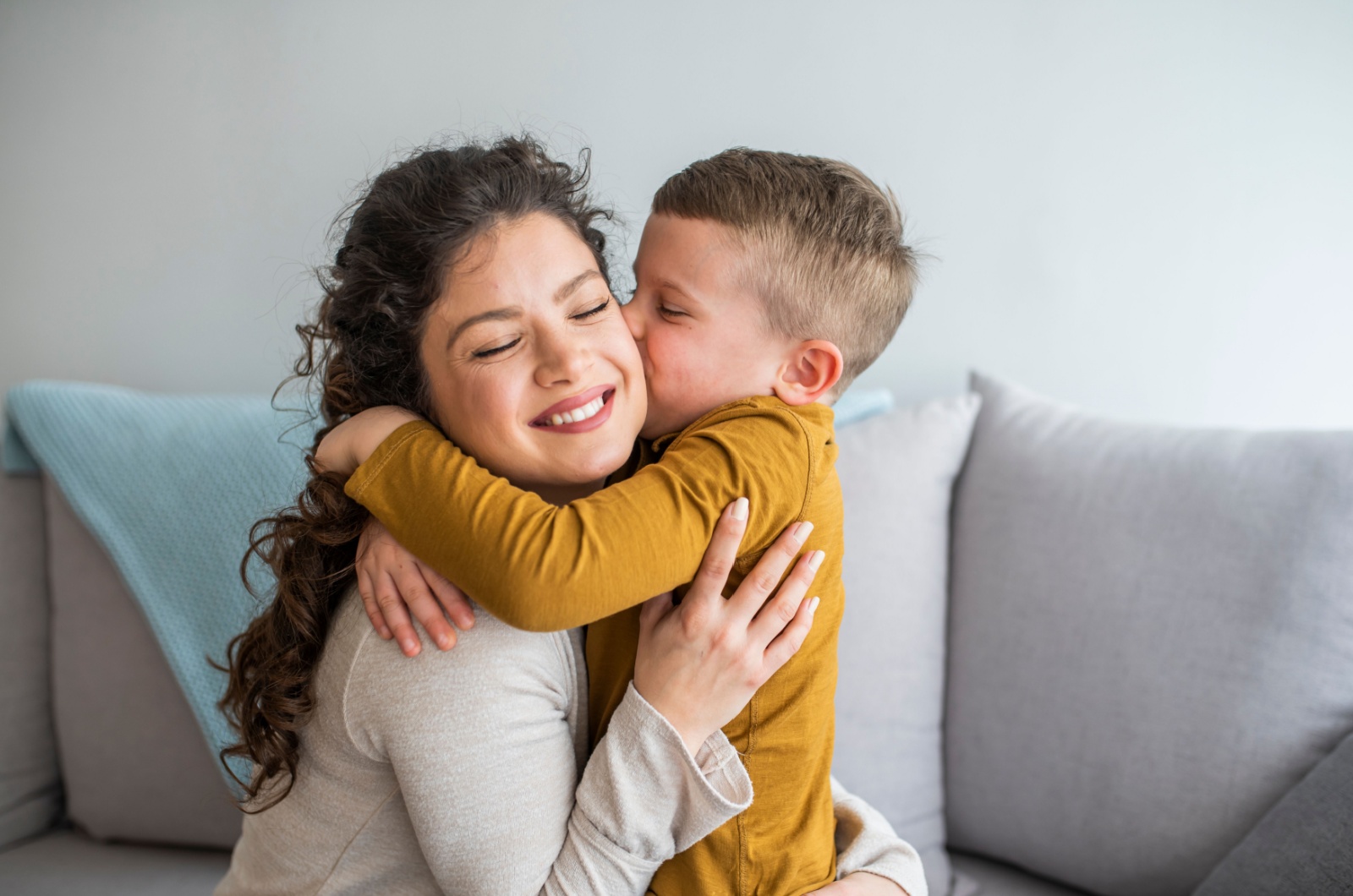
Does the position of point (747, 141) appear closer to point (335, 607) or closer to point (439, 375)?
point (439, 375)

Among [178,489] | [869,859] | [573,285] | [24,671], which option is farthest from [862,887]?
[24,671]

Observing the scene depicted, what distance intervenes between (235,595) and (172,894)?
519mm

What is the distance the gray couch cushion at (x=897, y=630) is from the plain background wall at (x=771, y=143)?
433 mm

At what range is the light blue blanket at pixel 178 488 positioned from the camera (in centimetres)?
153

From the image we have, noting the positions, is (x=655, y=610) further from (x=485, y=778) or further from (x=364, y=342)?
(x=364, y=342)

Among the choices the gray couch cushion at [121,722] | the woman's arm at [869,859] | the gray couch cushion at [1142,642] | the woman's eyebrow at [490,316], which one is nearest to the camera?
the woman's eyebrow at [490,316]

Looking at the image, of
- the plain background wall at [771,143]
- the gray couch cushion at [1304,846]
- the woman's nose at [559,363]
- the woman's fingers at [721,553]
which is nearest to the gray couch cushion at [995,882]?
the gray couch cushion at [1304,846]

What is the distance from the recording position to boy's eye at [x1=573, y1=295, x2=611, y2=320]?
3.35ft

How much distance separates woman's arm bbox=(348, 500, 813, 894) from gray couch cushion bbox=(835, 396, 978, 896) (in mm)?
683

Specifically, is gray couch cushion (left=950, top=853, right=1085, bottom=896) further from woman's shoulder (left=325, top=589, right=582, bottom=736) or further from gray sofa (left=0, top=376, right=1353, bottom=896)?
woman's shoulder (left=325, top=589, right=582, bottom=736)

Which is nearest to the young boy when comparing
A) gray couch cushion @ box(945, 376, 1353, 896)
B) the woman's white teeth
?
the woman's white teeth

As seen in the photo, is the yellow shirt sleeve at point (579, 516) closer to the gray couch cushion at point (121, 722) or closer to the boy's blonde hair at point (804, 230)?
the boy's blonde hair at point (804, 230)

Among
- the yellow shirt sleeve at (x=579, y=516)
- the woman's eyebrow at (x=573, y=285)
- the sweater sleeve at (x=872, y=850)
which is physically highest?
the woman's eyebrow at (x=573, y=285)

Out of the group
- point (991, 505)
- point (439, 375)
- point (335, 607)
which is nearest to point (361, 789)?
point (335, 607)
